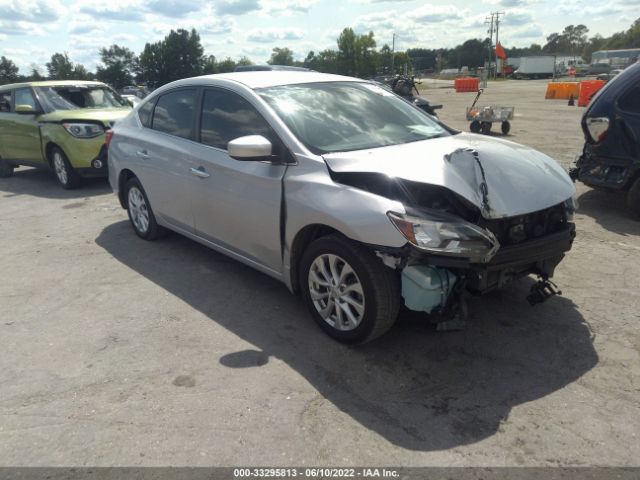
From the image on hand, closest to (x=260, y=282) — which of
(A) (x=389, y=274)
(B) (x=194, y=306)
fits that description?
(B) (x=194, y=306)

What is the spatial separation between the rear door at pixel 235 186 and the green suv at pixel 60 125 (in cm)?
482

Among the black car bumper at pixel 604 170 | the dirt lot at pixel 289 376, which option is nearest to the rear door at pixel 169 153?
the dirt lot at pixel 289 376

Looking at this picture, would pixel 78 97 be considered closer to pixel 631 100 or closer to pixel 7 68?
pixel 631 100

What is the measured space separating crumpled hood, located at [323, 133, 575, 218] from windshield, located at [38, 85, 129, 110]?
7513 millimetres

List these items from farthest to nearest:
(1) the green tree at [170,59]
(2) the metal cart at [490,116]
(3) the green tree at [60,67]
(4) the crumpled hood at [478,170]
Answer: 1. (1) the green tree at [170,59]
2. (3) the green tree at [60,67]
3. (2) the metal cart at [490,116]
4. (4) the crumpled hood at [478,170]

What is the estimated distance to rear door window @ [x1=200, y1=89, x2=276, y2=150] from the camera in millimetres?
3949

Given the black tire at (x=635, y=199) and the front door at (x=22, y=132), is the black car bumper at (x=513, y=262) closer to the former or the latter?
the black tire at (x=635, y=199)

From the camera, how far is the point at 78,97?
941 cm

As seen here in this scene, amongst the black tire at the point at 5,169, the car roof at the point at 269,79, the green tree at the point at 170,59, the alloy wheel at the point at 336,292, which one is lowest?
the black tire at the point at 5,169

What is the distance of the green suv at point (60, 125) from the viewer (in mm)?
8523

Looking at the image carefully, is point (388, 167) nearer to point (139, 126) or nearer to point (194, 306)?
point (194, 306)

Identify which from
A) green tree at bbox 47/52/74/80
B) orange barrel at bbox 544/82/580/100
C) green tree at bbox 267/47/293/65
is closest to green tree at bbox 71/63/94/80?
green tree at bbox 47/52/74/80

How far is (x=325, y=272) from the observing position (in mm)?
3447

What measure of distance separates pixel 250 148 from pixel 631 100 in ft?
15.5
